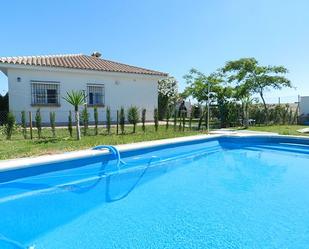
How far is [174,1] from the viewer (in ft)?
43.6

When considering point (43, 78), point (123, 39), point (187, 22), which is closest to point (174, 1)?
point (187, 22)

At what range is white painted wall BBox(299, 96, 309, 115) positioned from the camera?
70.0ft

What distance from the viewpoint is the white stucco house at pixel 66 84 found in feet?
49.4

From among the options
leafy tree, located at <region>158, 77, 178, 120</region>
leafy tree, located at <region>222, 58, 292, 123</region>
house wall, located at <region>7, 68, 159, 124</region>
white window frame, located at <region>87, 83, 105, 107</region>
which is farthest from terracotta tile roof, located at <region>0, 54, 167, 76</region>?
leafy tree, located at <region>158, 77, 178, 120</region>

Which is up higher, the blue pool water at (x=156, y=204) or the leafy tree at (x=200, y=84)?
the leafy tree at (x=200, y=84)

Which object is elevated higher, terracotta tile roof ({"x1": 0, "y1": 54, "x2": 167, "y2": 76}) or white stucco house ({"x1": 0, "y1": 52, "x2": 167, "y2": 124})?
terracotta tile roof ({"x1": 0, "y1": 54, "x2": 167, "y2": 76})

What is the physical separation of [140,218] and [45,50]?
18.5m

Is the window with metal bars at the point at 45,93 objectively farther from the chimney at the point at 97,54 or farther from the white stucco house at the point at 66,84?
the chimney at the point at 97,54

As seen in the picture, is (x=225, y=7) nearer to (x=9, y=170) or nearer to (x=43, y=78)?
(x=43, y=78)

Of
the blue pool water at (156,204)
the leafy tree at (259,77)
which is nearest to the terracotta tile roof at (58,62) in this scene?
the leafy tree at (259,77)

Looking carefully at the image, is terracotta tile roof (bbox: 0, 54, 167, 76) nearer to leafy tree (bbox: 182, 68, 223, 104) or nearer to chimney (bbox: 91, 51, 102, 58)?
chimney (bbox: 91, 51, 102, 58)

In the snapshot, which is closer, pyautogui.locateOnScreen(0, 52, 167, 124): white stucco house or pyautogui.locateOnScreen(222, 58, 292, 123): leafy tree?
pyautogui.locateOnScreen(0, 52, 167, 124): white stucco house

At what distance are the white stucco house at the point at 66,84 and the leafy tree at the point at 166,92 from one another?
31.4 ft

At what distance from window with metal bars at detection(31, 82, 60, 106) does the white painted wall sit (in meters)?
18.3
